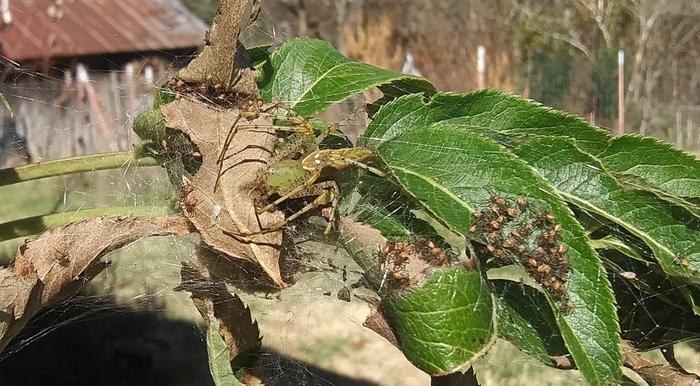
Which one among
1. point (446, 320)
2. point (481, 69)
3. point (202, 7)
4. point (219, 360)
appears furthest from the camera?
point (481, 69)

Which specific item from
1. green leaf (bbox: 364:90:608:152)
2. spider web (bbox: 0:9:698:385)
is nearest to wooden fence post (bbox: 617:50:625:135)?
spider web (bbox: 0:9:698:385)

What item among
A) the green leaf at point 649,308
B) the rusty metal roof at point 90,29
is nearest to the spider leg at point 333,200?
the green leaf at point 649,308

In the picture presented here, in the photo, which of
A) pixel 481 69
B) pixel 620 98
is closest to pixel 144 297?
pixel 620 98

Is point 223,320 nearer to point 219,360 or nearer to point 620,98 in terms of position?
point 219,360

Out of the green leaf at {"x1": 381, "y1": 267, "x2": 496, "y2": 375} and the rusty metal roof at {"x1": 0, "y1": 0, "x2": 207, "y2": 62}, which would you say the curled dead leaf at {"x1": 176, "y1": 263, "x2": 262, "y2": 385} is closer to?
the green leaf at {"x1": 381, "y1": 267, "x2": 496, "y2": 375}

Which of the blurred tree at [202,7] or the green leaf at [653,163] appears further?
the blurred tree at [202,7]

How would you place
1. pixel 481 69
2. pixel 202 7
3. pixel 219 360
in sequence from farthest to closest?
pixel 481 69 < pixel 202 7 < pixel 219 360

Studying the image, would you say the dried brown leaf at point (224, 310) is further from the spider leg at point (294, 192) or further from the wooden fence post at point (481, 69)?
the wooden fence post at point (481, 69)

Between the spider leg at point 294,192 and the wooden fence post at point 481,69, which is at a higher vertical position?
the spider leg at point 294,192
